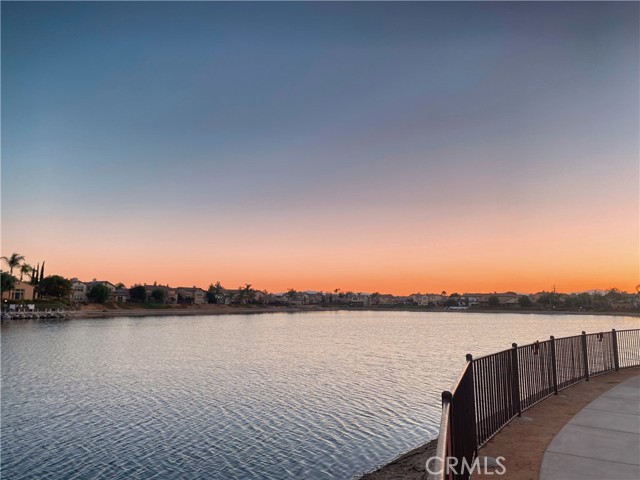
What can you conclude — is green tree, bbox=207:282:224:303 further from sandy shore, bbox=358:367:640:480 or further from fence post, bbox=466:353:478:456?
fence post, bbox=466:353:478:456

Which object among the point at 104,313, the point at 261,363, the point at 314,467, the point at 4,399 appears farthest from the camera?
the point at 104,313

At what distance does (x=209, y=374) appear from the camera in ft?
99.0

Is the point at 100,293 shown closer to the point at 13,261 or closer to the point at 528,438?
the point at 13,261

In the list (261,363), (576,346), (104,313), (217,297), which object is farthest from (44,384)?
(217,297)

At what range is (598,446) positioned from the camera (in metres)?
7.79

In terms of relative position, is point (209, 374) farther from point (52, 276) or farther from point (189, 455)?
point (52, 276)

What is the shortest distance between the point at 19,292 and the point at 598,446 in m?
131

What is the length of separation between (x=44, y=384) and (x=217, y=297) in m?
173

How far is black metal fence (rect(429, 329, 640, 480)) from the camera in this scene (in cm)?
532

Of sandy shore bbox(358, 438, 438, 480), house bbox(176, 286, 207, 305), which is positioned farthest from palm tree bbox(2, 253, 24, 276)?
sandy shore bbox(358, 438, 438, 480)

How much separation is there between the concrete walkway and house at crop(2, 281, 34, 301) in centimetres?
12621

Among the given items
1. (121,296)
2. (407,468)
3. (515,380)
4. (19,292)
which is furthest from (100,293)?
(515,380)

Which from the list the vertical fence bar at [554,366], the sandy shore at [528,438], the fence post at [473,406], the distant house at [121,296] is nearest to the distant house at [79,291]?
the distant house at [121,296]

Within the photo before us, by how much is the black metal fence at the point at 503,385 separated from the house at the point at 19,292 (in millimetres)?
124514
